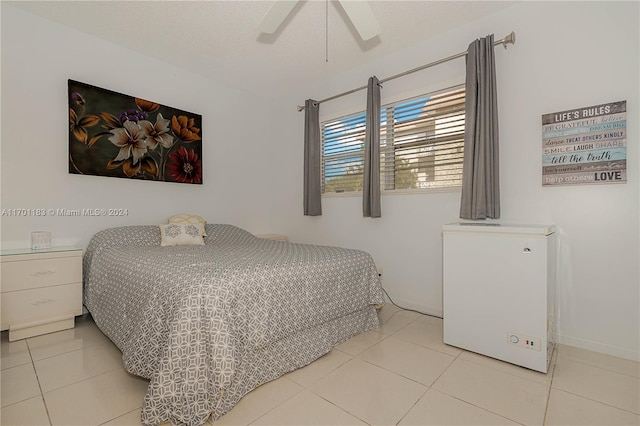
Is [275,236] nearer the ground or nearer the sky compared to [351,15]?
nearer the ground

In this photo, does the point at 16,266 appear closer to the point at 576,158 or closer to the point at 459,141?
the point at 459,141

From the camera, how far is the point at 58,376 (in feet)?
5.59

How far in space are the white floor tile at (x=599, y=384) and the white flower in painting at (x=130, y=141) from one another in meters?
3.66

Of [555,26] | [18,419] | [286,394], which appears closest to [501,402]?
[286,394]

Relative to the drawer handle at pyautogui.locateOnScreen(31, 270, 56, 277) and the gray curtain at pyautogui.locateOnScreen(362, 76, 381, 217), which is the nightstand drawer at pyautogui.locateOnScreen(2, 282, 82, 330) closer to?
the drawer handle at pyautogui.locateOnScreen(31, 270, 56, 277)

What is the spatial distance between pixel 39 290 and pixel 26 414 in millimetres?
1194

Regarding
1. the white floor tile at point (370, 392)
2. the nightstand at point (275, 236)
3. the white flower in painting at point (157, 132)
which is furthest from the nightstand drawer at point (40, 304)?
the white floor tile at point (370, 392)

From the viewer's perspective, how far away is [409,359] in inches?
76.1

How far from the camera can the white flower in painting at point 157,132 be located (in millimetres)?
3062

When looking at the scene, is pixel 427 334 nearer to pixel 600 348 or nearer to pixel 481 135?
pixel 600 348

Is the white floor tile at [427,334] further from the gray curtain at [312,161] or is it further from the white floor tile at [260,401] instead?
the gray curtain at [312,161]

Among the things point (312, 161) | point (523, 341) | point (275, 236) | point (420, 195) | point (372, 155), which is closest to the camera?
point (523, 341)

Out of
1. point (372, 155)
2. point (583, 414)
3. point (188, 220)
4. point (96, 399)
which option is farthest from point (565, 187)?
point (188, 220)

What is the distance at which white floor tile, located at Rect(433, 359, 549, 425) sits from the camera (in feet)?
4.64
